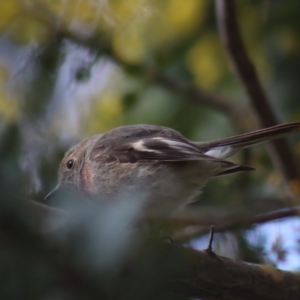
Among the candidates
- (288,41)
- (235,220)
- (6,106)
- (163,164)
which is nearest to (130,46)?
(288,41)

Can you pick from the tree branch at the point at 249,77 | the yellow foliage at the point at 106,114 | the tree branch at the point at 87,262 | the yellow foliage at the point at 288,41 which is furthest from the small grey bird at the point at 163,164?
the tree branch at the point at 87,262

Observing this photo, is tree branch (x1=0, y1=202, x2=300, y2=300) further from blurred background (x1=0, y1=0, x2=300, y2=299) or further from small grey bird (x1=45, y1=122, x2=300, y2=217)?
small grey bird (x1=45, y1=122, x2=300, y2=217)

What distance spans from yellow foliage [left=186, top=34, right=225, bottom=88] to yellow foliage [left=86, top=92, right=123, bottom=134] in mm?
926

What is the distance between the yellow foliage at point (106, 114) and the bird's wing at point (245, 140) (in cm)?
160

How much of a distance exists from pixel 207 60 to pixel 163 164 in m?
2.39

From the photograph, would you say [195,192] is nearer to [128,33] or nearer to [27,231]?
[128,33]

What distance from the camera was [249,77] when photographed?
481 cm

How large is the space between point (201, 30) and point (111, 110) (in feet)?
4.40

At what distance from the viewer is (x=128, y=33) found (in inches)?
200

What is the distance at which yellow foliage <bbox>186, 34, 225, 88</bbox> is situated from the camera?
6.10m

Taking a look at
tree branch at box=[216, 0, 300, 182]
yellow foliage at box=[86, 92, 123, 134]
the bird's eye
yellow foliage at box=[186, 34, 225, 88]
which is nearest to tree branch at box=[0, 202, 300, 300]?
the bird's eye

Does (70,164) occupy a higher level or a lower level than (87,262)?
higher

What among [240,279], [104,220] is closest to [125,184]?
[240,279]

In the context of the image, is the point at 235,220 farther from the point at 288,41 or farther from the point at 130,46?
the point at 288,41
